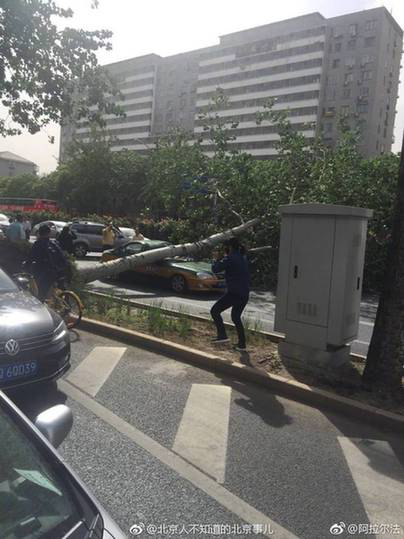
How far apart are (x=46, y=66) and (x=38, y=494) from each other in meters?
15.4

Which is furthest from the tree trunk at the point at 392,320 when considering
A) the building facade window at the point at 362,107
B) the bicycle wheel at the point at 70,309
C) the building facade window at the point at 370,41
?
the building facade window at the point at 370,41

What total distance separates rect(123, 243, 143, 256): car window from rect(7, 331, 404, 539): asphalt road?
28.5 ft

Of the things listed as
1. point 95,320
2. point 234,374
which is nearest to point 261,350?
point 234,374

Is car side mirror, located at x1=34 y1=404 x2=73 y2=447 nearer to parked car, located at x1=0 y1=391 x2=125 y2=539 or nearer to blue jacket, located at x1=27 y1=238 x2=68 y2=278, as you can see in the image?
parked car, located at x1=0 y1=391 x2=125 y2=539

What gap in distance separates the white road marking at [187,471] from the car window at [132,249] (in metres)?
9.49

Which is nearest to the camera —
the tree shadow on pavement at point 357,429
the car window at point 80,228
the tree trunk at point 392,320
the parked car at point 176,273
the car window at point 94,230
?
the tree shadow on pavement at point 357,429

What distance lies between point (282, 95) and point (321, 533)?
357 feet

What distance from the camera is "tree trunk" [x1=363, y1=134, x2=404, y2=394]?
17.8 feet

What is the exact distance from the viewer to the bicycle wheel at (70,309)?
27.0 feet

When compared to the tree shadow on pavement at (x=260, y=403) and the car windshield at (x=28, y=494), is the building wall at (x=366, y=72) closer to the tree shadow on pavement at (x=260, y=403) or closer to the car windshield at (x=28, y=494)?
the tree shadow on pavement at (x=260, y=403)

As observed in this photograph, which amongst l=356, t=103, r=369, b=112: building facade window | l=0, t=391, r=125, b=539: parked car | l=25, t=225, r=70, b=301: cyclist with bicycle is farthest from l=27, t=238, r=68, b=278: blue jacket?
l=356, t=103, r=369, b=112: building facade window

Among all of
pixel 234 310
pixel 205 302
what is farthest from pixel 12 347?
pixel 205 302

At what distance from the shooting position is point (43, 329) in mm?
4895

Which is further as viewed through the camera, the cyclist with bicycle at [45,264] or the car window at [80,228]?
the car window at [80,228]
